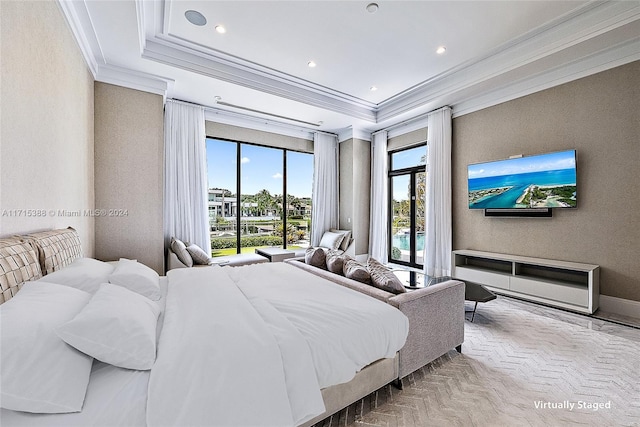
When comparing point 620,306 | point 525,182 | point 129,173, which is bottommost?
point 620,306

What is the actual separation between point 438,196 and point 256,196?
137 inches

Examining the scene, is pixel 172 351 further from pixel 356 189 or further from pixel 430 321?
pixel 356 189

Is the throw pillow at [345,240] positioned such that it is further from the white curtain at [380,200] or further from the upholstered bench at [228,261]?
the upholstered bench at [228,261]

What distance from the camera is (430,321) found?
6.28ft

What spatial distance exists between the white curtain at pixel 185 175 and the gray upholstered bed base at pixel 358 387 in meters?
3.71

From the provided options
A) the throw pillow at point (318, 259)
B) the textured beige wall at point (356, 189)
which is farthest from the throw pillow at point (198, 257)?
the textured beige wall at point (356, 189)

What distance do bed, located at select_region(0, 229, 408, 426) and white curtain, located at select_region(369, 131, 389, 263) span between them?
13.8 feet

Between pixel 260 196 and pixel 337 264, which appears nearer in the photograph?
pixel 337 264

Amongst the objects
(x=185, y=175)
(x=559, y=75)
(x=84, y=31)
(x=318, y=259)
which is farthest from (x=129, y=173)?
(x=559, y=75)

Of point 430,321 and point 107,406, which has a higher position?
point 107,406

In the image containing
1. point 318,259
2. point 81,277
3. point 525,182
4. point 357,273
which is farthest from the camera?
point 525,182

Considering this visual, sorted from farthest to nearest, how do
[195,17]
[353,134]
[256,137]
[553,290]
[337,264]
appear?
[353,134] → [256,137] → [553,290] → [195,17] → [337,264]

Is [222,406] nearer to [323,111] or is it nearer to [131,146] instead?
[131,146]

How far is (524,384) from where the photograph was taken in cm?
186
